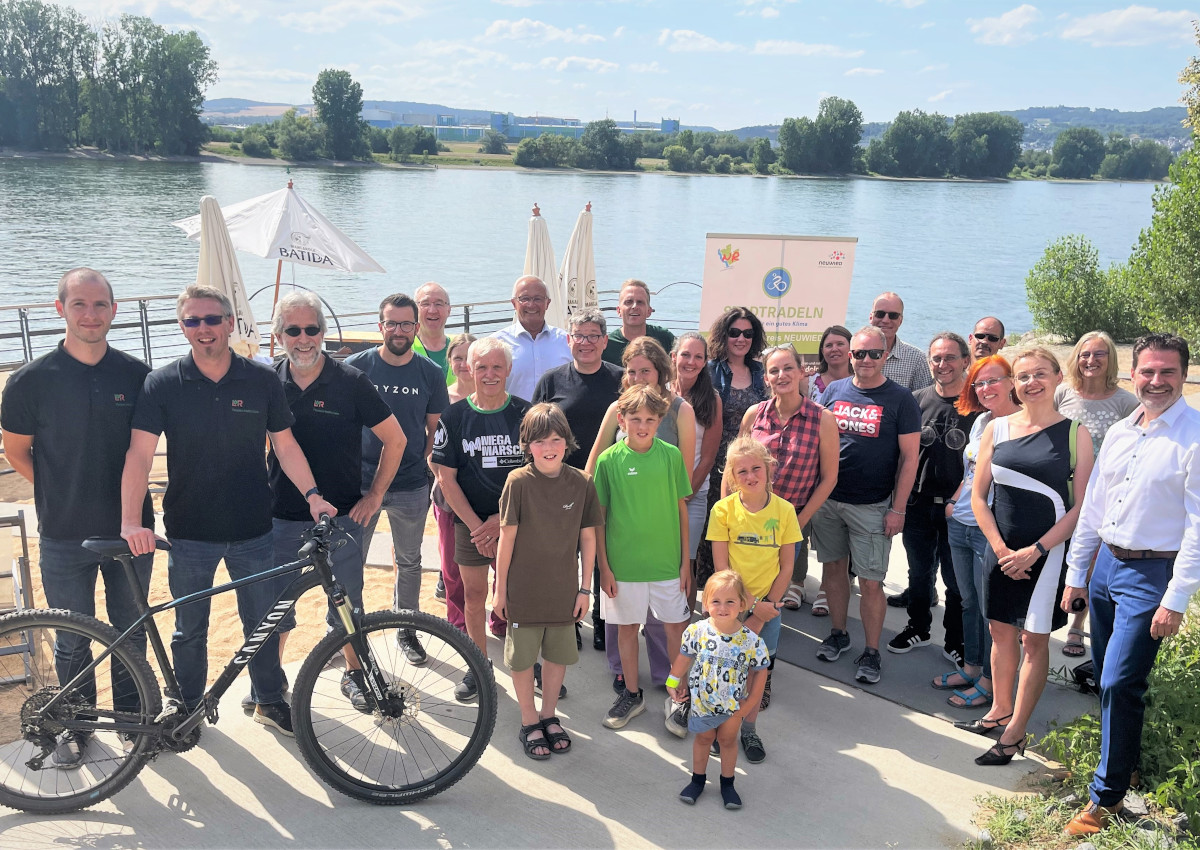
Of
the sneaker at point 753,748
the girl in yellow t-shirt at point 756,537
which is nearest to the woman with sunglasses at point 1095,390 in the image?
the girl in yellow t-shirt at point 756,537

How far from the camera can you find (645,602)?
4.18 metres

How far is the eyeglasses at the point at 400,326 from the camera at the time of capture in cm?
475

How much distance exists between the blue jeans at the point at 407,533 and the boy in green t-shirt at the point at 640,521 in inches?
46.2

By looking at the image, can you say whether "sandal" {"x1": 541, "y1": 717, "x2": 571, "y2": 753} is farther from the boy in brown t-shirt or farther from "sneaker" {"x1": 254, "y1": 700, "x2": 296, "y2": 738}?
"sneaker" {"x1": 254, "y1": 700, "x2": 296, "y2": 738}

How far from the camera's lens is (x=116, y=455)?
370cm

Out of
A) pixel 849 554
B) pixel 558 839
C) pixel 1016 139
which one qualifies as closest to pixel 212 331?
pixel 558 839

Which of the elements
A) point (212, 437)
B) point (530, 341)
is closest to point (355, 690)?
point (212, 437)

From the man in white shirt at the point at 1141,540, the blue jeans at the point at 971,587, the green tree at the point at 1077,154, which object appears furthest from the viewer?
the green tree at the point at 1077,154

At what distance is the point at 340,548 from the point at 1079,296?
2261cm

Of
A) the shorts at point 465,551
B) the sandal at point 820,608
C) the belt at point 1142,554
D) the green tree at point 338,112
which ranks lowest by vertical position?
the sandal at point 820,608

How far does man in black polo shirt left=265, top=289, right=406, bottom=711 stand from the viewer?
3.97 meters

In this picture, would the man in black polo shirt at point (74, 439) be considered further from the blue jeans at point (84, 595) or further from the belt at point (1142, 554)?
the belt at point (1142, 554)

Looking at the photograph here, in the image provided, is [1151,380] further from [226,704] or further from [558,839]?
[226,704]

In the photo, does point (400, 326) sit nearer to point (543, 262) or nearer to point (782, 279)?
point (782, 279)
